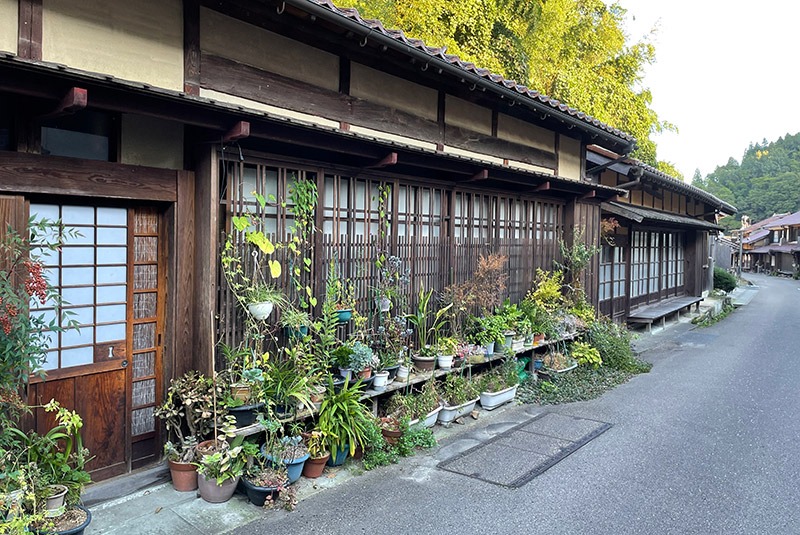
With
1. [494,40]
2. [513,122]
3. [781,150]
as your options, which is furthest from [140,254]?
[781,150]

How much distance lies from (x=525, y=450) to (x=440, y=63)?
4499 mm

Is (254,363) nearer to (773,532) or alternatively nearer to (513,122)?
(773,532)

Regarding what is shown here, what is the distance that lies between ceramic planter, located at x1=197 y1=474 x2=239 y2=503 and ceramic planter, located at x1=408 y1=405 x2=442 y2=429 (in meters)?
2.02

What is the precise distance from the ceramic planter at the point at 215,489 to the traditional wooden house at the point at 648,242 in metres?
9.36

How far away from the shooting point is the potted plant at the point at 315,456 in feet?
15.8

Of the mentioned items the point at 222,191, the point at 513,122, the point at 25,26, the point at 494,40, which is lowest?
the point at 222,191

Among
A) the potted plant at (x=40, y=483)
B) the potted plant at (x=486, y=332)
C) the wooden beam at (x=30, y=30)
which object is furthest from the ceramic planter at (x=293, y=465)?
the wooden beam at (x=30, y=30)

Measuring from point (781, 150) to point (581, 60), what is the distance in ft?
240

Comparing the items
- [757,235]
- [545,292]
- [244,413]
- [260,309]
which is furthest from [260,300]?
[757,235]

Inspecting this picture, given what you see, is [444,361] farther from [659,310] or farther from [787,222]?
[787,222]

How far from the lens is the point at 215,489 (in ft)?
14.0

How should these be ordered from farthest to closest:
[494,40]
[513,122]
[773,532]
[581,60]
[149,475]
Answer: [581,60] < [494,40] < [513,122] < [149,475] < [773,532]

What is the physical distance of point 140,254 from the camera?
4.73 meters

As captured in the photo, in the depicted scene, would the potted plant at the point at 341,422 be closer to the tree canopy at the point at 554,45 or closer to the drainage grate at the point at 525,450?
the drainage grate at the point at 525,450
